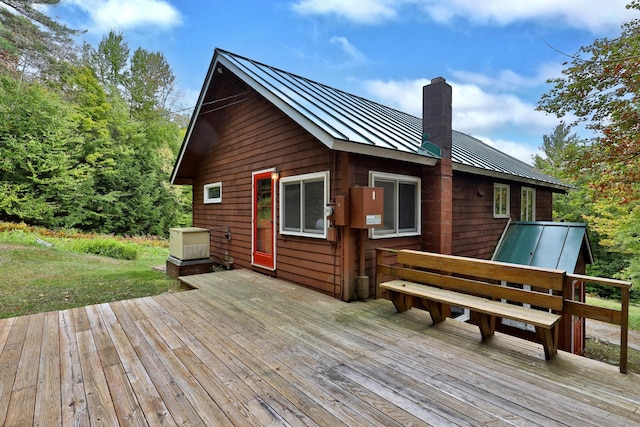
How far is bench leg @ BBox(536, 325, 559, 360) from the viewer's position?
2.50 meters

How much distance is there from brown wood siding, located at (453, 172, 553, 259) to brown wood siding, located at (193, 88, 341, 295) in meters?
3.08

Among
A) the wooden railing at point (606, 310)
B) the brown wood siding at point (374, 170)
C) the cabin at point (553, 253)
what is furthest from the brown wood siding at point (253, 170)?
the cabin at point (553, 253)

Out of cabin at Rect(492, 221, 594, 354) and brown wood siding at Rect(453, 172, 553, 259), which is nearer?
→ cabin at Rect(492, 221, 594, 354)

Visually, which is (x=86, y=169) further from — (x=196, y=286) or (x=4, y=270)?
(x=196, y=286)

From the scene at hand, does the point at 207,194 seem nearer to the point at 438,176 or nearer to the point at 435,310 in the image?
the point at 438,176

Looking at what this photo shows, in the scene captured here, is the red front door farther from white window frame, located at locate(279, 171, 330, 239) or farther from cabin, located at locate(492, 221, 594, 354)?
cabin, located at locate(492, 221, 594, 354)

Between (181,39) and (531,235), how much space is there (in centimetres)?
2010

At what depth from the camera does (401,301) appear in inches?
147

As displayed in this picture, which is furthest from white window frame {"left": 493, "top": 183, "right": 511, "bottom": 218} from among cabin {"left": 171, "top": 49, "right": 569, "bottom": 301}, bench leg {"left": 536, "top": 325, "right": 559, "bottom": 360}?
bench leg {"left": 536, "top": 325, "right": 559, "bottom": 360}

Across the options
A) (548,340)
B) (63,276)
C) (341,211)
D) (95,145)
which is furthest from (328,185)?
(95,145)

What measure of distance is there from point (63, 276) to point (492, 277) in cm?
807

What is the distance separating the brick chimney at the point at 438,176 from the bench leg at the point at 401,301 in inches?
67.8

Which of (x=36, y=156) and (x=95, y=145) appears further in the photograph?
(x=95, y=145)

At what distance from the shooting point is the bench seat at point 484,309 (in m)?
2.55
